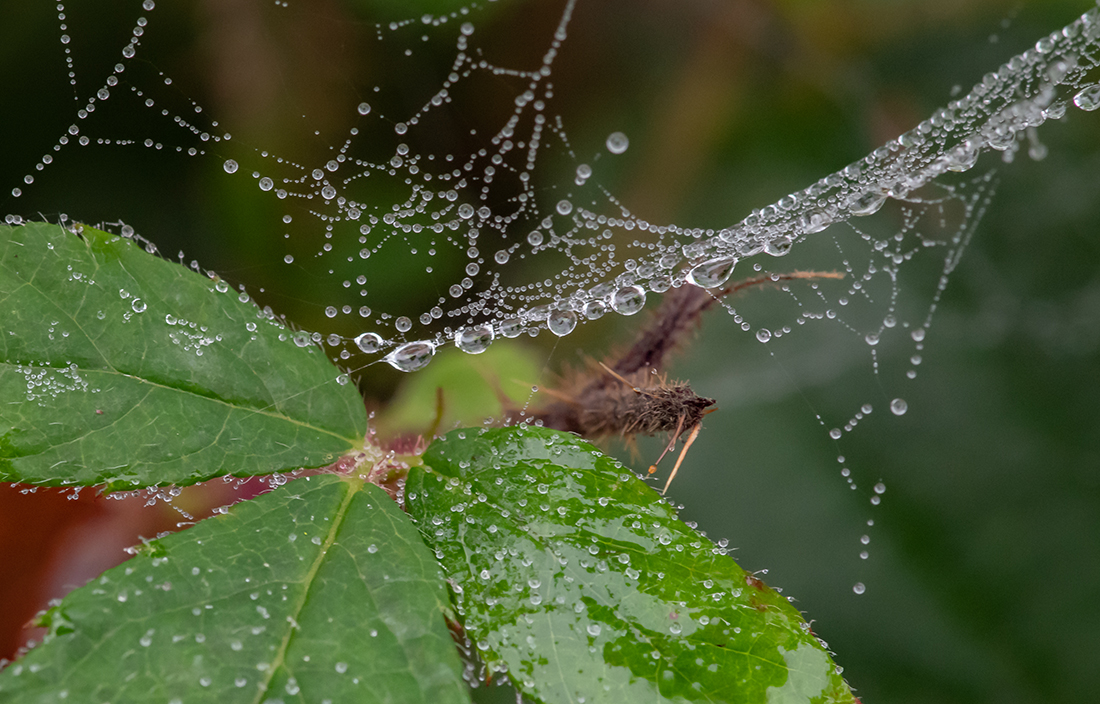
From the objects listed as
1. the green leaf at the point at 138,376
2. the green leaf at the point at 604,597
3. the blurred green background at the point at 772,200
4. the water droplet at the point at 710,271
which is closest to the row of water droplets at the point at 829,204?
the water droplet at the point at 710,271

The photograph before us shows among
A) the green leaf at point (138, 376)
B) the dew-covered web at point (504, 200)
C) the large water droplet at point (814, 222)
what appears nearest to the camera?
the green leaf at point (138, 376)

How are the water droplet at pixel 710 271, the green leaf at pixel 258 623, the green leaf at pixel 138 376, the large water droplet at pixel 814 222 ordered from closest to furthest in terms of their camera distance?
the green leaf at pixel 258 623 → the green leaf at pixel 138 376 → the water droplet at pixel 710 271 → the large water droplet at pixel 814 222

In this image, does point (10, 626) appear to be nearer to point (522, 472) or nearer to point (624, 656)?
point (522, 472)

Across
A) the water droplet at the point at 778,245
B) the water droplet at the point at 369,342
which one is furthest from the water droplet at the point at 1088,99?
the water droplet at the point at 369,342

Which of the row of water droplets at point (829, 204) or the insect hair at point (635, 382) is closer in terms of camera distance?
the insect hair at point (635, 382)

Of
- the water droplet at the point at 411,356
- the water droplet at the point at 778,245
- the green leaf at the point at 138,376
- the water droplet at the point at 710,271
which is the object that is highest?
the water droplet at the point at 778,245

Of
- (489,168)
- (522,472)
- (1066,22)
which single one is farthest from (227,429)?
(1066,22)

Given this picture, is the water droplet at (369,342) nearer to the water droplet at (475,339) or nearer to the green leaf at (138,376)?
the water droplet at (475,339)

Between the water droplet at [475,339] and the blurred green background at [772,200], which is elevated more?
the blurred green background at [772,200]

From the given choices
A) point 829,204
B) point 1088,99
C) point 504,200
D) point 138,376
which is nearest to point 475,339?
point 138,376
